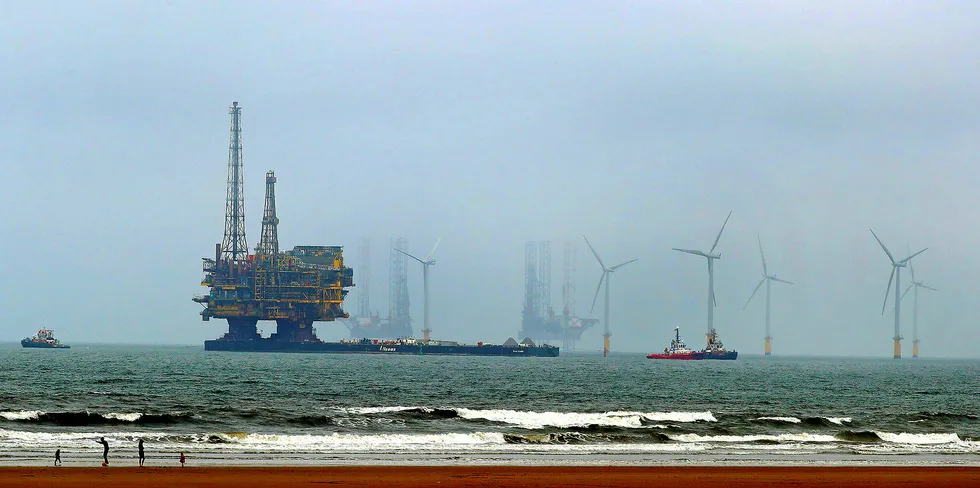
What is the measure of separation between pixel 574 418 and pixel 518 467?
24934 mm

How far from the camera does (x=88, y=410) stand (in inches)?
2504

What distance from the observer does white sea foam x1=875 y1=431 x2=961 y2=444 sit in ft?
179

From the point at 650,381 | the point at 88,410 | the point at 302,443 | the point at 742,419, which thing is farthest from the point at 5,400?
the point at 650,381

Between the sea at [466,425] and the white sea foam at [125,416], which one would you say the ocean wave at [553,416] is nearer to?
the sea at [466,425]

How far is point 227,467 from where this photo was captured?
37.6 metres

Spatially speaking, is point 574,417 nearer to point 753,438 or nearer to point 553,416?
point 553,416

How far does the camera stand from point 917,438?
56.2m
